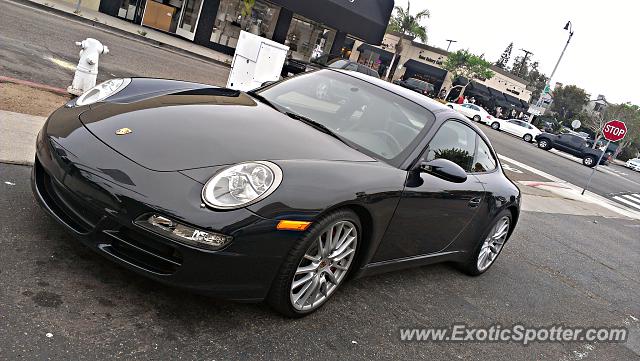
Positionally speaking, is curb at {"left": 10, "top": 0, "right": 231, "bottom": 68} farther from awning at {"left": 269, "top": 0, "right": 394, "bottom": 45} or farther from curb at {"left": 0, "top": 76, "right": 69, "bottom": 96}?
curb at {"left": 0, "top": 76, "right": 69, "bottom": 96}

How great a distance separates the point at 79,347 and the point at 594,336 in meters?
4.23

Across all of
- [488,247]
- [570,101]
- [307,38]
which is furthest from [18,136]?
[570,101]

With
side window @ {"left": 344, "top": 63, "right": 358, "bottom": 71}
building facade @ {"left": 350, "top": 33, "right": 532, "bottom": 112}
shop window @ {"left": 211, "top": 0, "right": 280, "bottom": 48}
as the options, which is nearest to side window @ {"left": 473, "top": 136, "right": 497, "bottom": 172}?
side window @ {"left": 344, "top": 63, "right": 358, "bottom": 71}

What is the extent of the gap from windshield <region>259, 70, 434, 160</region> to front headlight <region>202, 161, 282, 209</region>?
965 millimetres

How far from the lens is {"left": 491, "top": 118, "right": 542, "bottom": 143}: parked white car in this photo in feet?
123

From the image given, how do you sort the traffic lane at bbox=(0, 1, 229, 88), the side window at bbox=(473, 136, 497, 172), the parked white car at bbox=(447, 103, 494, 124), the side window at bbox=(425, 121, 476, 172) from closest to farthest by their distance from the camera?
the side window at bbox=(425, 121, 476, 172)
the side window at bbox=(473, 136, 497, 172)
the traffic lane at bbox=(0, 1, 229, 88)
the parked white car at bbox=(447, 103, 494, 124)

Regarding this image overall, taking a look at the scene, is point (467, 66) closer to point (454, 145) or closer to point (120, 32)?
point (120, 32)

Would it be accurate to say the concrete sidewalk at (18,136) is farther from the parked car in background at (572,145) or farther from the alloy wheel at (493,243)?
the parked car in background at (572,145)

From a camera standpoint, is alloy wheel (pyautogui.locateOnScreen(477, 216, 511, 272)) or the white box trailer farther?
the white box trailer

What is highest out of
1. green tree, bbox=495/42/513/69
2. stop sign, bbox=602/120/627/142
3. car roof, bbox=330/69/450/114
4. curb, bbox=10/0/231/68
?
green tree, bbox=495/42/513/69

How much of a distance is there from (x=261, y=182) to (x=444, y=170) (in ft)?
4.55

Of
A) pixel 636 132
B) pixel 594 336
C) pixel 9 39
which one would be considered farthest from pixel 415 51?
pixel 594 336

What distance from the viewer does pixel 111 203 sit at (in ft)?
8.51

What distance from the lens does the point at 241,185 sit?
2.71m
